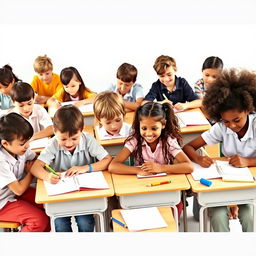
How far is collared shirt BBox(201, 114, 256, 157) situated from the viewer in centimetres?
271

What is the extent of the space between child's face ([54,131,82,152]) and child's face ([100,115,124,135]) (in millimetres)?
427

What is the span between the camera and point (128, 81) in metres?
3.91

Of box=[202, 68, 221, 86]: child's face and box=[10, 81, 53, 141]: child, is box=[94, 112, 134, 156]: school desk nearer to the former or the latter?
box=[10, 81, 53, 141]: child

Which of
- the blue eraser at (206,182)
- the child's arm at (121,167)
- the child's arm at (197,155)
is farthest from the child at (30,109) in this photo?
the blue eraser at (206,182)

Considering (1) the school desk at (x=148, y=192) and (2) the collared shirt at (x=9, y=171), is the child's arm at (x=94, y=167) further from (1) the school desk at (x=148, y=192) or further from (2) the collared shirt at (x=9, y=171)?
(2) the collared shirt at (x=9, y=171)

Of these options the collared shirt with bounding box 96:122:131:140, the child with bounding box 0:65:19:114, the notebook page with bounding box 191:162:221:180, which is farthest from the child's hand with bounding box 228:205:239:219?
the child with bounding box 0:65:19:114

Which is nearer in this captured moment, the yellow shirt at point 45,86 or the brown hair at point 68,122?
the brown hair at point 68,122

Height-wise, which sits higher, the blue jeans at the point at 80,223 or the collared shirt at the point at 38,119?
the collared shirt at the point at 38,119

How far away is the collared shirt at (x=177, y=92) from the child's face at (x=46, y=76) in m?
1.05

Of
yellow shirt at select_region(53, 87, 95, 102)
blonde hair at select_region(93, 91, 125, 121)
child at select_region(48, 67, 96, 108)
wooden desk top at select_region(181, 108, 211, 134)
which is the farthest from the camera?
yellow shirt at select_region(53, 87, 95, 102)

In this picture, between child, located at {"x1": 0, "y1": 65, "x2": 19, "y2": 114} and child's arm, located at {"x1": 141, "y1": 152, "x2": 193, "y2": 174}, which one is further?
child, located at {"x1": 0, "y1": 65, "x2": 19, "y2": 114}

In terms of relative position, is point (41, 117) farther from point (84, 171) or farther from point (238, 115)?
point (238, 115)

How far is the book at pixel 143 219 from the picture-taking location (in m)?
2.07
